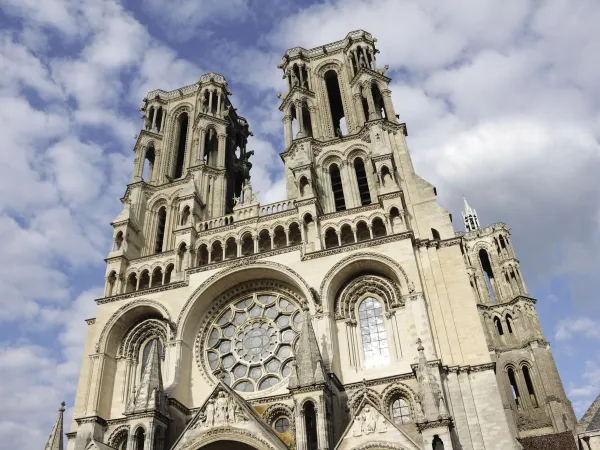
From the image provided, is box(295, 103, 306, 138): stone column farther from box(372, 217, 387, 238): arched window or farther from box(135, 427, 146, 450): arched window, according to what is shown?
box(135, 427, 146, 450): arched window

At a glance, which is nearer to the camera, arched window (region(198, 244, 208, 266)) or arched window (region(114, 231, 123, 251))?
arched window (region(198, 244, 208, 266))

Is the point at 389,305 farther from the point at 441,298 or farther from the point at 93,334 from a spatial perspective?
the point at 93,334

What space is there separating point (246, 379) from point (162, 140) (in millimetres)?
17472

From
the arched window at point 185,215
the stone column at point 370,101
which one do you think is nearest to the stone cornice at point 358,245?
the arched window at point 185,215

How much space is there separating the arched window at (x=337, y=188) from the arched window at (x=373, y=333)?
6.38 meters

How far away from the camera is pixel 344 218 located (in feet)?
84.6

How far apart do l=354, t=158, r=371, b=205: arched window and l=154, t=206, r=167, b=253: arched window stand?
10.9 metres

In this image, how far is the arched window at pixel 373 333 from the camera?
22516 mm

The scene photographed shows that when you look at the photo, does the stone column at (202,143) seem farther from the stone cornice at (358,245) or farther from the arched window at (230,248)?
the stone cornice at (358,245)

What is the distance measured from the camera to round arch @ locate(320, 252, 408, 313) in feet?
75.7

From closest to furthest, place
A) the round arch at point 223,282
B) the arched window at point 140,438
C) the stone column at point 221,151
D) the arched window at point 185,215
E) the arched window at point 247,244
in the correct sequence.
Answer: the arched window at point 140,438, the round arch at point 223,282, the arched window at point 247,244, the arched window at point 185,215, the stone column at point 221,151

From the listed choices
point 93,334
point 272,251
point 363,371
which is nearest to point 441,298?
point 363,371

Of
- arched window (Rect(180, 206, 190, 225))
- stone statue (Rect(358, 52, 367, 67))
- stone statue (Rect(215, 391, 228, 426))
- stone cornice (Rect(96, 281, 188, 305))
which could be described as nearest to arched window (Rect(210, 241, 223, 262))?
stone cornice (Rect(96, 281, 188, 305))

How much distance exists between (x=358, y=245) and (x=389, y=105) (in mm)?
10718
